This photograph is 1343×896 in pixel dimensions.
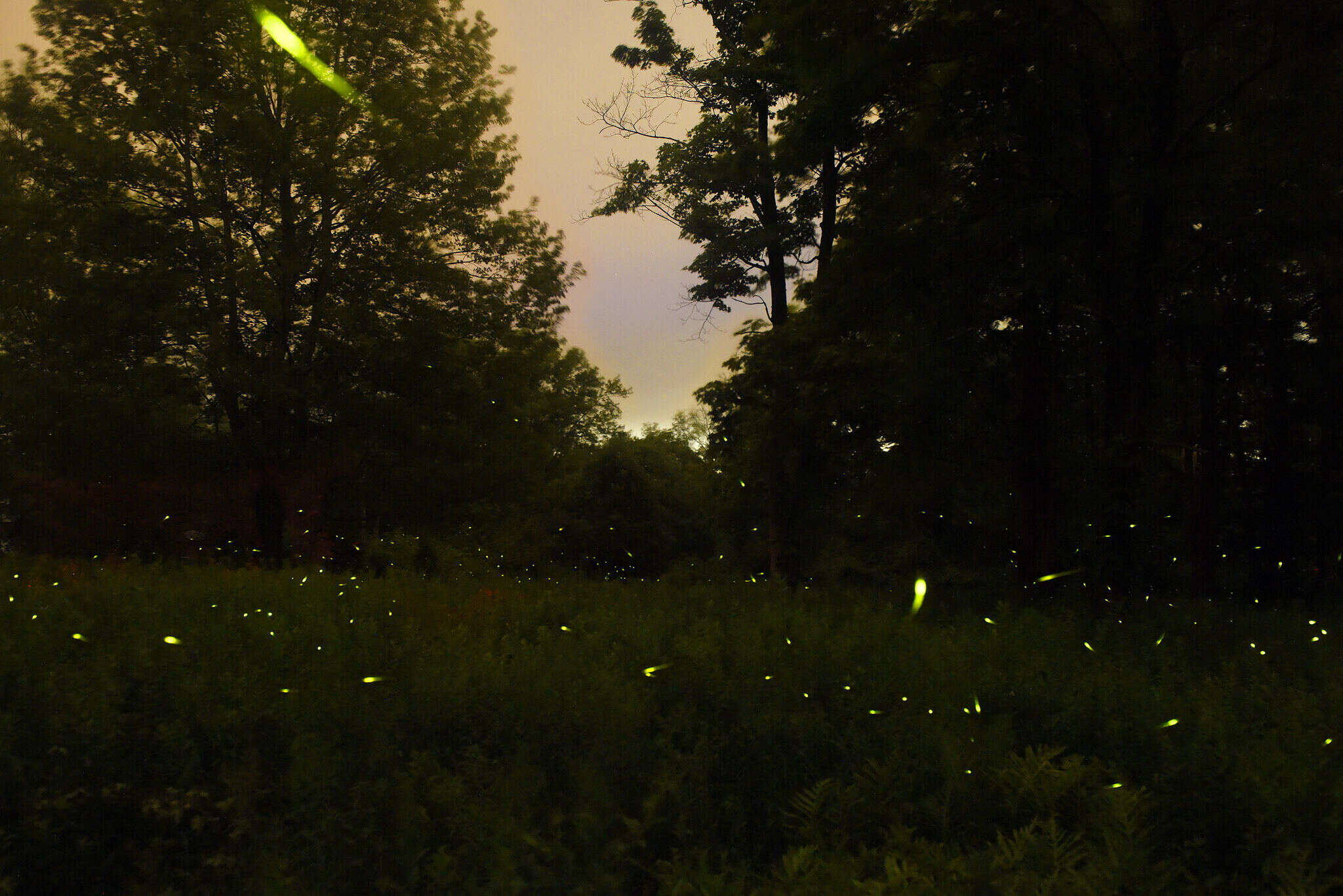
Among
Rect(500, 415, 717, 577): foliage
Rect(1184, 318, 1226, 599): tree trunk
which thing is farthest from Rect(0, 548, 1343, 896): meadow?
Rect(500, 415, 717, 577): foliage

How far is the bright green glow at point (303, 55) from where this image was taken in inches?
735

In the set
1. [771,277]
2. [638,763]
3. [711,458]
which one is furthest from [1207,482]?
[638,763]

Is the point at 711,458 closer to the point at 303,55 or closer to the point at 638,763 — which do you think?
A: the point at 303,55

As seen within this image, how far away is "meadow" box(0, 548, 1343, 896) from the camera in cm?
378

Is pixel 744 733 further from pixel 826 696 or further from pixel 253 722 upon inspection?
pixel 253 722

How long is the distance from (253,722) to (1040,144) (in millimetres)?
11570

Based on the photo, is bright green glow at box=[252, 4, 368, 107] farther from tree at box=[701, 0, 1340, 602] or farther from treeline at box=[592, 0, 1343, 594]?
tree at box=[701, 0, 1340, 602]

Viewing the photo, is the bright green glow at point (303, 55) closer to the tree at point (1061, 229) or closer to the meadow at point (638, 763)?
the tree at point (1061, 229)

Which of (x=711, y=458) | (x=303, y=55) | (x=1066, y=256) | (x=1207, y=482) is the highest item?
(x=303, y=55)

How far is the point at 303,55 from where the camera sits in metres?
18.9

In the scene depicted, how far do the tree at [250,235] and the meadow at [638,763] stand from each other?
39.5 feet

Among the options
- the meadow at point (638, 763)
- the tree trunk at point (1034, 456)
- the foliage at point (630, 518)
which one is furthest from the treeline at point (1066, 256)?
the foliage at point (630, 518)

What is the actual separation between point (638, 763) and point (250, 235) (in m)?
17.8

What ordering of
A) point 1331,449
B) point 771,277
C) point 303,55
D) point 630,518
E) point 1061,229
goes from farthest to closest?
point 630,518 < point 771,277 < point 1331,449 < point 303,55 < point 1061,229
